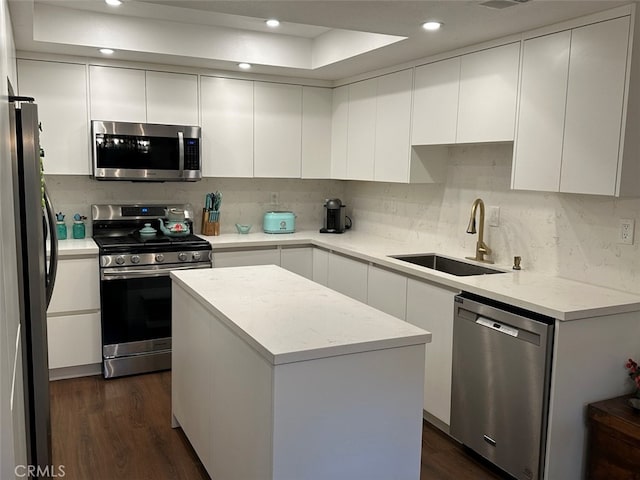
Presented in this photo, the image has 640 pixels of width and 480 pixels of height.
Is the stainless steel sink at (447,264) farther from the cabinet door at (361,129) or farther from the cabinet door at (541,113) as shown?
the cabinet door at (361,129)

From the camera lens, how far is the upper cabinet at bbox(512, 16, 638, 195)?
2.47m

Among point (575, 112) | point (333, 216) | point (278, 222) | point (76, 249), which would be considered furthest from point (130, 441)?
point (575, 112)

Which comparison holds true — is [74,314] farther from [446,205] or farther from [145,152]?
[446,205]

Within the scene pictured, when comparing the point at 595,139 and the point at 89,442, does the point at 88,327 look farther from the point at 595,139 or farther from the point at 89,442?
the point at 595,139

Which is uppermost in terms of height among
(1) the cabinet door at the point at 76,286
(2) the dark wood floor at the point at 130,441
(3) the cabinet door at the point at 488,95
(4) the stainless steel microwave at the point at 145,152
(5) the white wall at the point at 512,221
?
(3) the cabinet door at the point at 488,95

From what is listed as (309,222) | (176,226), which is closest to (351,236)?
(309,222)

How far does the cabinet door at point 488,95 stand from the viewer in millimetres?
3004

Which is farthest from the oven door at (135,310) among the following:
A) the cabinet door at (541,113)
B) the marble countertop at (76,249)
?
the cabinet door at (541,113)

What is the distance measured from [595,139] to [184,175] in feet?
9.34

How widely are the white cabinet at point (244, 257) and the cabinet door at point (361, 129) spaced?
92cm

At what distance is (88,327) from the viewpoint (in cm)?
383

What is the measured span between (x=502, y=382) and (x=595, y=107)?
1.36 meters

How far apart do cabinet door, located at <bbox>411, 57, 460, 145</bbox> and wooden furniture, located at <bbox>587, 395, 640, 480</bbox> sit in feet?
5.69

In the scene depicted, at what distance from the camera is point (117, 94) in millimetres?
4047
